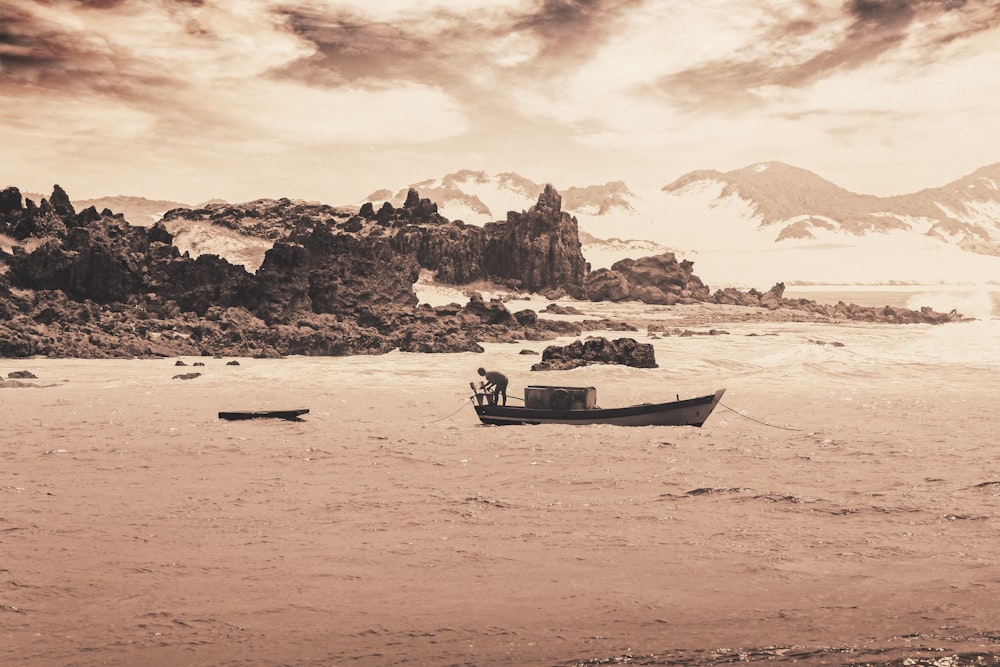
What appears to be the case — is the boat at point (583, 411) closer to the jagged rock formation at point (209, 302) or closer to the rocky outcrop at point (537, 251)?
the jagged rock formation at point (209, 302)

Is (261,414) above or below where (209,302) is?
below

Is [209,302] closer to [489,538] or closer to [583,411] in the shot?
[583,411]

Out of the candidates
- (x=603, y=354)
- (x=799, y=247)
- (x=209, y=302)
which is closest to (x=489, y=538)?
(x=603, y=354)

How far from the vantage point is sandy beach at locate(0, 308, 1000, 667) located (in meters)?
6.65

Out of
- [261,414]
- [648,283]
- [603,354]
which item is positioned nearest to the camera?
[261,414]

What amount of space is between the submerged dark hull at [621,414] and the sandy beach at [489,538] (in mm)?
245

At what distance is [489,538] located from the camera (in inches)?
363

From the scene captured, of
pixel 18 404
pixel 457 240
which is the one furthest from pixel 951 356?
pixel 457 240

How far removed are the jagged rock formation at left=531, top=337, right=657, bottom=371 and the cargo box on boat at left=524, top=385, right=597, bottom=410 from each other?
9.77 m

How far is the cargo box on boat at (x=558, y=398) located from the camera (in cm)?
1675

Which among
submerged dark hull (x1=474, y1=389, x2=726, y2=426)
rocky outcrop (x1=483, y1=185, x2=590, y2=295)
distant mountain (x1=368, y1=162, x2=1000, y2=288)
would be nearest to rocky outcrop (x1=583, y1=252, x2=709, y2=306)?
rocky outcrop (x1=483, y1=185, x2=590, y2=295)

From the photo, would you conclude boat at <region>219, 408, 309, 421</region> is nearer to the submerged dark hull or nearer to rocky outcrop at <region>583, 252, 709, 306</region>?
the submerged dark hull

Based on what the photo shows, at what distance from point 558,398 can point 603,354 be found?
10.8 m

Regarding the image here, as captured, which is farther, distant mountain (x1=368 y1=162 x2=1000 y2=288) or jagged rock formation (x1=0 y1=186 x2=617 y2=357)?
distant mountain (x1=368 y1=162 x2=1000 y2=288)
